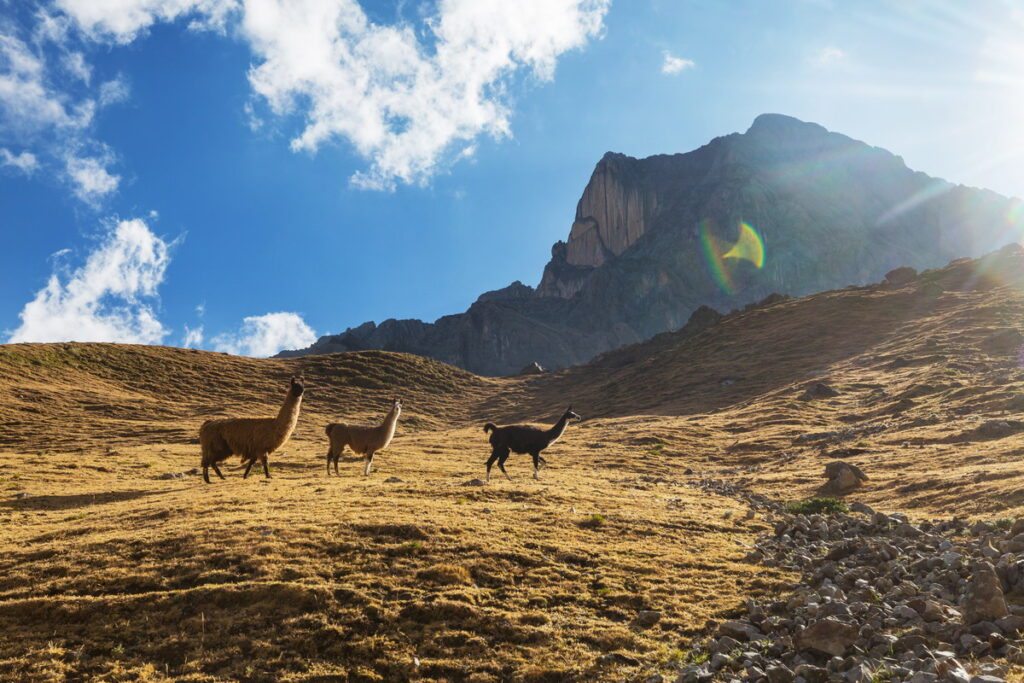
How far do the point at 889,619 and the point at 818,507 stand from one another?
429 inches

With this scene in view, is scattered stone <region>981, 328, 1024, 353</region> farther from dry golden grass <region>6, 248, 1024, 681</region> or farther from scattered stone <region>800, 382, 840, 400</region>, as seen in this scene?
scattered stone <region>800, 382, 840, 400</region>

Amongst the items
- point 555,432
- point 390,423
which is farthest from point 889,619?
point 390,423

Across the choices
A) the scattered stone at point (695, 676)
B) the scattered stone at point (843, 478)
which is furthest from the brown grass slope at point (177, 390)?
the scattered stone at point (695, 676)

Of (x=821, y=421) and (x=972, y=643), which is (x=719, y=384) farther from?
(x=972, y=643)

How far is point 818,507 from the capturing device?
18609 millimetres

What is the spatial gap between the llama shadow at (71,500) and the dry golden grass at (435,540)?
0.15 meters

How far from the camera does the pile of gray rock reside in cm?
734

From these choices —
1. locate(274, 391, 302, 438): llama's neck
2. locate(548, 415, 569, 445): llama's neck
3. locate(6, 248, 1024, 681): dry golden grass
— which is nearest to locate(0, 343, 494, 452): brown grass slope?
locate(6, 248, 1024, 681): dry golden grass

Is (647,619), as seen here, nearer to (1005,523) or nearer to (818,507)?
(1005,523)

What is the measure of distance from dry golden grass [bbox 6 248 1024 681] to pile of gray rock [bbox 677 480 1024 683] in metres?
0.98

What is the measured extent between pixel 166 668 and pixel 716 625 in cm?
918

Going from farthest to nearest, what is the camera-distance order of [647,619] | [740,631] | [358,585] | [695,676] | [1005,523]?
[1005,523]
[358,585]
[647,619]
[740,631]
[695,676]

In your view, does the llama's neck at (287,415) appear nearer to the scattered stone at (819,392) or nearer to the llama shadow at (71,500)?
the llama shadow at (71,500)

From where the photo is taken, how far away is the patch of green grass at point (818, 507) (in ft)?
59.2
